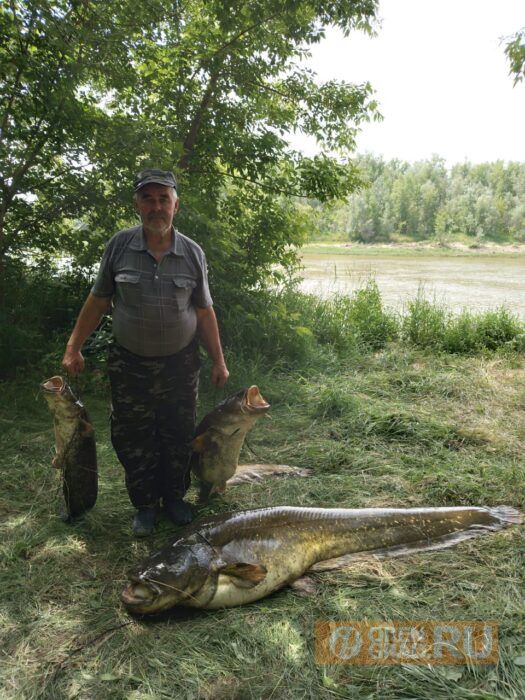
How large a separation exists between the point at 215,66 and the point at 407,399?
4343 mm

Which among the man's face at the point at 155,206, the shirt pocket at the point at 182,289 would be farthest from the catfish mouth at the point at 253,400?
the man's face at the point at 155,206

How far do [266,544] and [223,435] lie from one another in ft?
2.71

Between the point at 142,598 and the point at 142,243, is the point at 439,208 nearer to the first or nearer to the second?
the point at 142,243

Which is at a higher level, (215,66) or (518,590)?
(215,66)

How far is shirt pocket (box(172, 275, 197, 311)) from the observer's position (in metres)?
2.84

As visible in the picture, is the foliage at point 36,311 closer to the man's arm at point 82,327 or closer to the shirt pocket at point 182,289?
the man's arm at point 82,327

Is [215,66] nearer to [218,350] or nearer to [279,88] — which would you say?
[279,88]

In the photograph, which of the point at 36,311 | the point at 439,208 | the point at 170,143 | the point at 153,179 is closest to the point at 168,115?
the point at 170,143

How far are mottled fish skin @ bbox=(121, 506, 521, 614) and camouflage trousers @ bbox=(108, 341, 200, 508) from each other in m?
0.61

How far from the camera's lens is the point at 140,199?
2750 millimetres

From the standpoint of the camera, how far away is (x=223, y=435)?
3.21 metres

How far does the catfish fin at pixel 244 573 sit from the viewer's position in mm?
2398

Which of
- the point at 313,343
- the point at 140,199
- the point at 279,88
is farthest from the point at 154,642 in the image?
the point at 279,88

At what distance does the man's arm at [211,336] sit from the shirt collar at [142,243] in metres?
0.39
